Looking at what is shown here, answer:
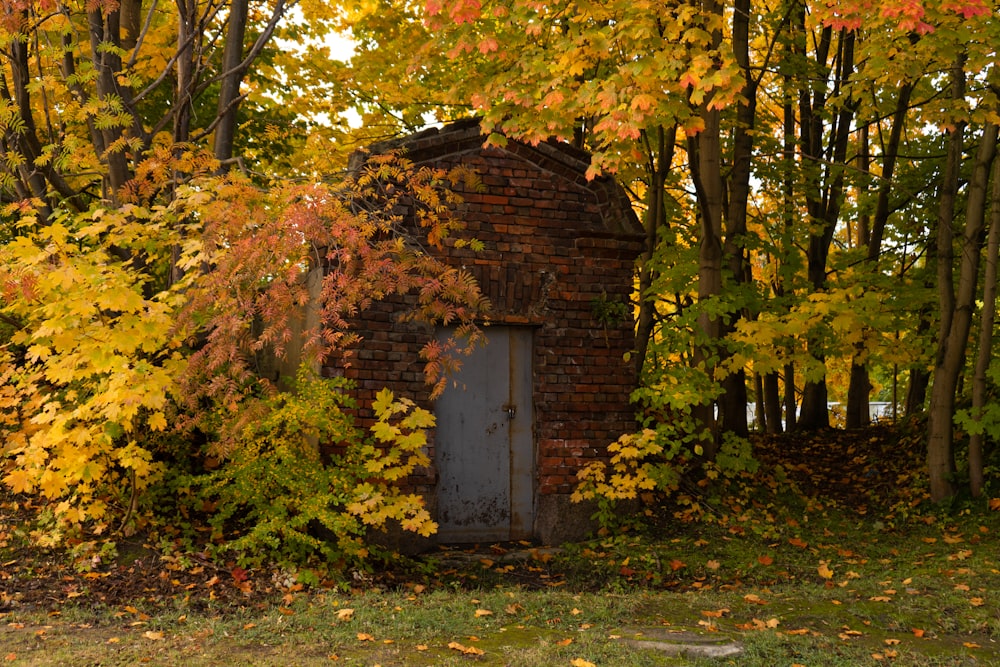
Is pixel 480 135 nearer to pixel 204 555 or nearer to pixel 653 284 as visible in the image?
pixel 653 284

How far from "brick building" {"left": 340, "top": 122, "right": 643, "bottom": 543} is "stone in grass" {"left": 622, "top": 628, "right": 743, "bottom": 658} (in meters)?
3.74

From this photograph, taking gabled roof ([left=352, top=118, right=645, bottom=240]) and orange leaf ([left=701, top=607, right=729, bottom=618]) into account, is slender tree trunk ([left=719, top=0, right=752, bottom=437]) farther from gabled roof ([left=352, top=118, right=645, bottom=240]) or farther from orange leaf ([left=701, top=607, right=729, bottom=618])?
orange leaf ([left=701, top=607, right=729, bottom=618])

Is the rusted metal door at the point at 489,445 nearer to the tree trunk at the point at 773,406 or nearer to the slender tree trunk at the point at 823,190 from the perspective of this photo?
the slender tree trunk at the point at 823,190

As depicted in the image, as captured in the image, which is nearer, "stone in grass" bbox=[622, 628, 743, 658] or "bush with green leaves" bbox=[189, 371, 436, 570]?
"stone in grass" bbox=[622, 628, 743, 658]

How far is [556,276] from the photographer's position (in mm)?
9609

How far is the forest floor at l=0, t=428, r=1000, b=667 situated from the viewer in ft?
17.6

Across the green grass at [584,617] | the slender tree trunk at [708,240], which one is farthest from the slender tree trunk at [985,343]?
the slender tree trunk at [708,240]

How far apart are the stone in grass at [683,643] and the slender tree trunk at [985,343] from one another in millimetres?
5827

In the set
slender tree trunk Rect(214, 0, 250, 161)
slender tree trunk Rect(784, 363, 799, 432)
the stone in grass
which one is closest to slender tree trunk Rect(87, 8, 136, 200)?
slender tree trunk Rect(214, 0, 250, 161)

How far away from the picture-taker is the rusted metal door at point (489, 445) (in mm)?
9391

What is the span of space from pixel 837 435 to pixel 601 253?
22.7 ft

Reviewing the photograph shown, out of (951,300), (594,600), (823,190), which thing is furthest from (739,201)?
(594,600)

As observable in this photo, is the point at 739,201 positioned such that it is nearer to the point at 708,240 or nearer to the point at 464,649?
the point at 708,240

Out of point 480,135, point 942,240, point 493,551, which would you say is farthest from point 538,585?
point 942,240
